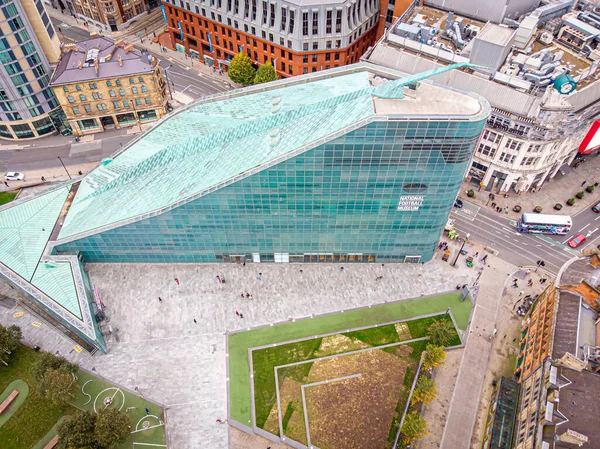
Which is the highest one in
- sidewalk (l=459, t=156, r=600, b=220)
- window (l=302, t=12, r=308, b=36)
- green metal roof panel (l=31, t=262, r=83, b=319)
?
window (l=302, t=12, r=308, b=36)

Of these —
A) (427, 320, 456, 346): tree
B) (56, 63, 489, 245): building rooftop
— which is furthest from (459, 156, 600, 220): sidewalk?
(56, 63, 489, 245): building rooftop

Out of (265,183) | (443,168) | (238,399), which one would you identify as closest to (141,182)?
(265,183)

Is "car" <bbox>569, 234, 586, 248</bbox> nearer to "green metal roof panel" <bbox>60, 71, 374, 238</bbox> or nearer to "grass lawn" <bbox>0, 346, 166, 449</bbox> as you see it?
"green metal roof panel" <bbox>60, 71, 374, 238</bbox>

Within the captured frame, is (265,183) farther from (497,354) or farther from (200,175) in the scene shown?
(497,354)

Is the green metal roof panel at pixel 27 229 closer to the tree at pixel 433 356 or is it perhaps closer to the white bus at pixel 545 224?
the tree at pixel 433 356

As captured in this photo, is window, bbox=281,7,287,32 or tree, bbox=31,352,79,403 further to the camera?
window, bbox=281,7,287,32

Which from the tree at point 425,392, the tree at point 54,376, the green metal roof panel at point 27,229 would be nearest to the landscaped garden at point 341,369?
the tree at point 425,392
